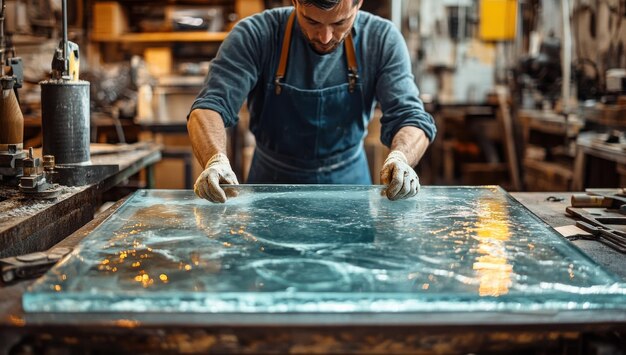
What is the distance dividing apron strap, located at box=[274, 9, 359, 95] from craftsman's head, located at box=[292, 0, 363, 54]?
0.53 feet

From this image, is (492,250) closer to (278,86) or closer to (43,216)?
(43,216)

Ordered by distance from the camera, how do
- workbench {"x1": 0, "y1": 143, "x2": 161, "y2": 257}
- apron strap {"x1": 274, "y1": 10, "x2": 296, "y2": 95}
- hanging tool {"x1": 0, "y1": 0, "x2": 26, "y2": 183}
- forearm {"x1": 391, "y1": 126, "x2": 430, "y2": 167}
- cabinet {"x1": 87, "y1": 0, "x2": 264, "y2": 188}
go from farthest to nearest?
cabinet {"x1": 87, "y1": 0, "x2": 264, "y2": 188}, apron strap {"x1": 274, "y1": 10, "x2": 296, "y2": 95}, forearm {"x1": 391, "y1": 126, "x2": 430, "y2": 167}, hanging tool {"x1": 0, "y1": 0, "x2": 26, "y2": 183}, workbench {"x1": 0, "y1": 143, "x2": 161, "y2": 257}

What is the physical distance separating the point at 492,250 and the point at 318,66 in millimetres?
1302

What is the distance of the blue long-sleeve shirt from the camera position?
237 cm

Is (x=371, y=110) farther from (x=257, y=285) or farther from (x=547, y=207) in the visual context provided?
(x=257, y=285)

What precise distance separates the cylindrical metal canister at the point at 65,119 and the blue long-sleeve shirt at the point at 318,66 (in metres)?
0.47

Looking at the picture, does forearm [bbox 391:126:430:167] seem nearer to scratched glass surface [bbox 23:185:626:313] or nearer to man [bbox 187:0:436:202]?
man [bbox 187:0:436:202]

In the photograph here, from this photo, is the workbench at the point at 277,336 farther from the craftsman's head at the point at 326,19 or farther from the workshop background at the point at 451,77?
the workshop background at the point at 451,77

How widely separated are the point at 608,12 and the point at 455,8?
8.34 feet

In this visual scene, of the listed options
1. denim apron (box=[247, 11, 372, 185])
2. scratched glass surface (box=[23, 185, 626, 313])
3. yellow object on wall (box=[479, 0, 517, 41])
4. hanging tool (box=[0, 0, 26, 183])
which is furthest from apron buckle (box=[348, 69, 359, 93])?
yellow object on wall (box=[479, 0, 517, 41])

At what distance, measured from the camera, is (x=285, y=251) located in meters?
1.31

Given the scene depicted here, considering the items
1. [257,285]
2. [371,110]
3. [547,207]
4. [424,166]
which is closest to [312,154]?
[371,110]

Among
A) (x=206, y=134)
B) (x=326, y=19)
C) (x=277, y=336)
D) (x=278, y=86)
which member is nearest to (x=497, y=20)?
(x=278, y=86)

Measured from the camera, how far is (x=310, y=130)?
2.54 metres
